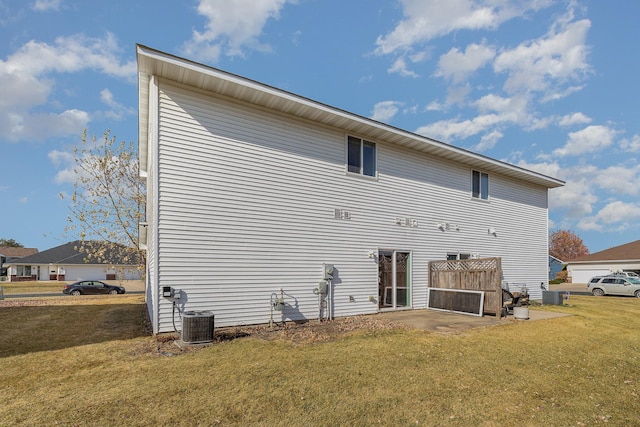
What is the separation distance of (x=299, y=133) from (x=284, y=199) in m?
1.90

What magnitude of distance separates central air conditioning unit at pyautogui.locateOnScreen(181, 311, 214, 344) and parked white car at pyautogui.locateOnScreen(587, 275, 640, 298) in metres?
26.8

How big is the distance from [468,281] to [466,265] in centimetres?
51

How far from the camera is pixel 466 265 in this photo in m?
11.1

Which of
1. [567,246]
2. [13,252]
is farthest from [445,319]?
[13,252]

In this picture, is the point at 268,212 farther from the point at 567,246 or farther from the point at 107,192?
the point at 567,246

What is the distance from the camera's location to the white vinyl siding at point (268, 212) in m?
7.69

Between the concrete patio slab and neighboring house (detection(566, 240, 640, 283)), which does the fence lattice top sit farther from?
neighboring house (detection(566, 240, 640, 283))

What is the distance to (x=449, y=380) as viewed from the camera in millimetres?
4926

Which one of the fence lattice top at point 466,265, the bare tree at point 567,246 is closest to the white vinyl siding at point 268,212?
the fence lattice top at point 466,265

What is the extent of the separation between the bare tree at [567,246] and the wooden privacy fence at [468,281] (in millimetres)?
54747

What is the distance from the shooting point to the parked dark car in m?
23.1

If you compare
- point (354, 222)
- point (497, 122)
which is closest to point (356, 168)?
point (354, 222)

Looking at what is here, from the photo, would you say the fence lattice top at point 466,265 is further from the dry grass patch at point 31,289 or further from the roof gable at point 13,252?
the roof gable at point 13,252

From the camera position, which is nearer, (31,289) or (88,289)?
(88,289)
